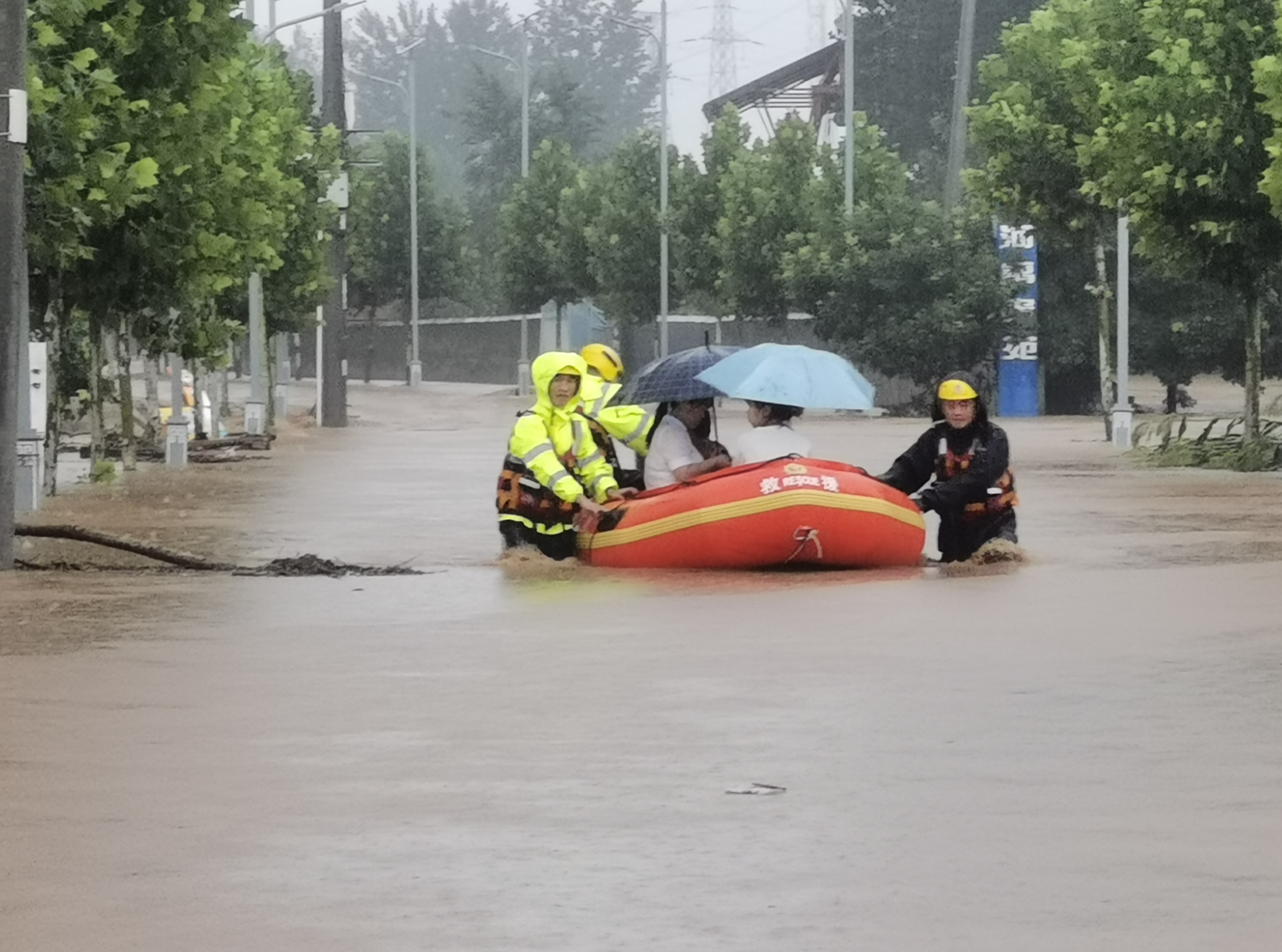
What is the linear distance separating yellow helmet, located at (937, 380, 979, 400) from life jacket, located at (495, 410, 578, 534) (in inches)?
95.7

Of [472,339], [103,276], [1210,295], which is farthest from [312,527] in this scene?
[472,339]

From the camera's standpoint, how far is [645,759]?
1140 centimetres

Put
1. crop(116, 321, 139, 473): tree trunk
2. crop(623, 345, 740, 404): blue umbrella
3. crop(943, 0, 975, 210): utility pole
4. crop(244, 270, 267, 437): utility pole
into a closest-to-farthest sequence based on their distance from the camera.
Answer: crop(623, 345, 740, 404): blue umbrella, crop(116, 321, 139, 473): tree trunk, crop(244, 270, 267, 437): utility pole, crop(943, 0, 975, 210): utility pole

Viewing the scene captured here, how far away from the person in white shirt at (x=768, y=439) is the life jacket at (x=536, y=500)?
43.9 inches

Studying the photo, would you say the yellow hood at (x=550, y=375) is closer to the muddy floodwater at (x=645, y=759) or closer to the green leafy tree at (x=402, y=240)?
the muddy floodwater at (x=645, y=759)

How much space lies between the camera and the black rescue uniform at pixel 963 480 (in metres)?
20.6

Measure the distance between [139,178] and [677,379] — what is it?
7.25m

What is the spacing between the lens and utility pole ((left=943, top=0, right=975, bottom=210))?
6719cm

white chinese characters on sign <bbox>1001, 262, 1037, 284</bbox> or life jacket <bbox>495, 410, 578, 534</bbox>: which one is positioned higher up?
white chinese characters on sign <bbox>1001, 262, 1037, 284</bbox>

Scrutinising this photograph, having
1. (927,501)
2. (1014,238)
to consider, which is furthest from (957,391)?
(1014,238)

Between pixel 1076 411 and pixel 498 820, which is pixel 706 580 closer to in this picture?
pixel 498 820

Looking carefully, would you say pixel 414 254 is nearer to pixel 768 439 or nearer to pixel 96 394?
pixel 96 394

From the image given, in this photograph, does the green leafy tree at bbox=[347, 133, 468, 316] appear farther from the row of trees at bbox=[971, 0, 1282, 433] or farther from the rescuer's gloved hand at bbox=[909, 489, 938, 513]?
the rescuer's gloved hand at bbox=[909, 489, 938, 513]

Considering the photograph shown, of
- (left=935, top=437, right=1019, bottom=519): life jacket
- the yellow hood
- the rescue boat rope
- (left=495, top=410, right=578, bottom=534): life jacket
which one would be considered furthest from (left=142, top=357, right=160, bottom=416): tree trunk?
the rescue boat rope
